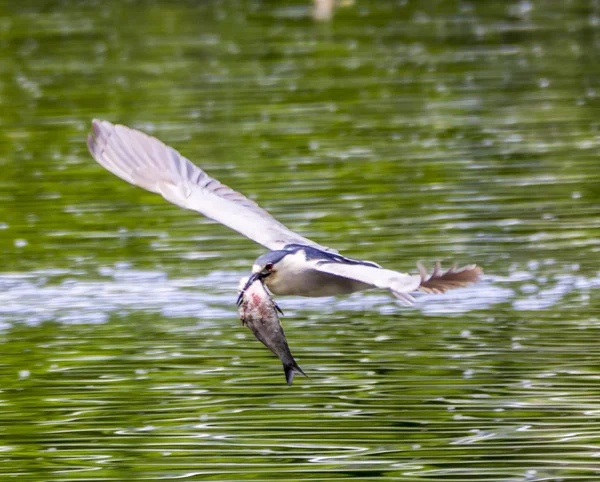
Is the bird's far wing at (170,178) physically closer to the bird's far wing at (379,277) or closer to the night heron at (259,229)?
the night heron at (259,229)

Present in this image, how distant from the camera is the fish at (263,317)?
6.48 meters

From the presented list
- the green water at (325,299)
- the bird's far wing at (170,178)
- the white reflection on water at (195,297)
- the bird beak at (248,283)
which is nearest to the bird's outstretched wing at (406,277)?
the bird beak at (248,283)

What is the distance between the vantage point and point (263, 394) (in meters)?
8.05

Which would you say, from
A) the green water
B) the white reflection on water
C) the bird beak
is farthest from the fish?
the white reflection on water

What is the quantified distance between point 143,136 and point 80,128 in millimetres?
9829

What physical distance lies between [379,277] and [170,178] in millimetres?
2218

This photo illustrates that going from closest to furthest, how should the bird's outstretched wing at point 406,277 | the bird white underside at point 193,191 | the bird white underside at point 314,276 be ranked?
the bird's outstretched wing at point 406,277 → the bird white underside at point 314,276 → the bird white underside at point 193,191

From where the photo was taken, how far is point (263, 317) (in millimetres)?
6477

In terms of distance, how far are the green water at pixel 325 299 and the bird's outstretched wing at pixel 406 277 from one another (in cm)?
90

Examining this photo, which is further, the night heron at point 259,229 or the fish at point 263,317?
the fish at point 263,317

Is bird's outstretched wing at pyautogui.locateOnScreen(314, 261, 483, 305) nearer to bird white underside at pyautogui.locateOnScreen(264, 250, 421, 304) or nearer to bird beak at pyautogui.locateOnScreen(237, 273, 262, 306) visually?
bird white underside at pyautogui.locateOnScreen(264, 250, 421, 304)

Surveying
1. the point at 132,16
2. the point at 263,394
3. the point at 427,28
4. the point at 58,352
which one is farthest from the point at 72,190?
the point at 132,16

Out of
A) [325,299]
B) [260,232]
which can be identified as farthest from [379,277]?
[325,299]

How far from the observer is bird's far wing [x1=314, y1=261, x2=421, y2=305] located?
19.6 ft
